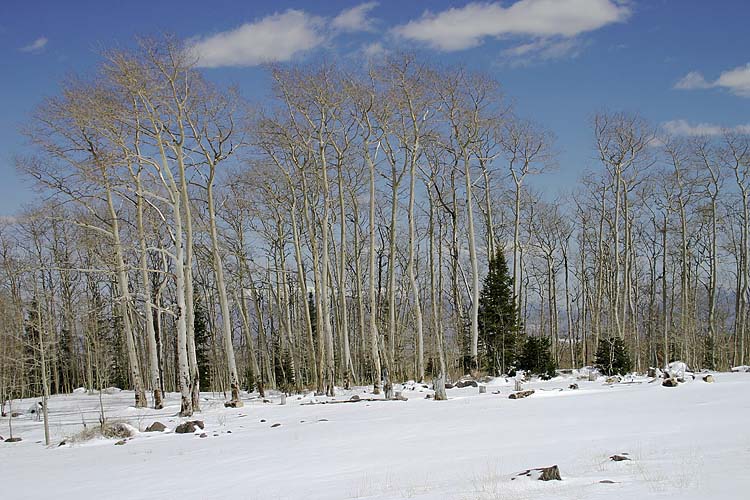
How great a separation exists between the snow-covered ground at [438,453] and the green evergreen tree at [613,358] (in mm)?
7858

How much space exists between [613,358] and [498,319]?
570cm

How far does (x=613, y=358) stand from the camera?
26.4m

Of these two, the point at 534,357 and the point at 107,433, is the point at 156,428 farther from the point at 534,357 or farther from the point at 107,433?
the point at 534,357

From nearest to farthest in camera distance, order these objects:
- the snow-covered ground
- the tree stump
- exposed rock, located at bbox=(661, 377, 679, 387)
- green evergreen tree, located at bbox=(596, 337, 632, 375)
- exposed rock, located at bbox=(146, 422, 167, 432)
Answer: the snow-covered ground
exposed rock, located at bbox=(146, 422, 167, 432)
exposed rock, located at bbox=(661, 377, 679, 387)
the tree stump
green evergreen tree, located at bbox=(596, 337, 632, 375)

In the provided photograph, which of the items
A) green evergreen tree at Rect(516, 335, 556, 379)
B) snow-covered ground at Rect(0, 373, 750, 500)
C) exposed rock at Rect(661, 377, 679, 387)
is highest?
snow-covered ground at Rect(0, 373, 750, 500)

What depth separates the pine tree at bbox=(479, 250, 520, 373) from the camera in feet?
99.3

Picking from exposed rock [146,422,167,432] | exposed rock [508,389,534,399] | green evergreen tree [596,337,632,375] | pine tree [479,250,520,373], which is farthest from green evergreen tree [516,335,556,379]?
exposed rock [146,422,167,432]

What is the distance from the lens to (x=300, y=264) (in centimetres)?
2638

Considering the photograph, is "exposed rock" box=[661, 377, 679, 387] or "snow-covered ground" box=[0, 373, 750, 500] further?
"exposed rock" box=[661, 377, 679, 387]

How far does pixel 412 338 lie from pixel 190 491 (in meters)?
36.3

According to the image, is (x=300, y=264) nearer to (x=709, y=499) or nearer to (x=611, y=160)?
(x=611, y=160)

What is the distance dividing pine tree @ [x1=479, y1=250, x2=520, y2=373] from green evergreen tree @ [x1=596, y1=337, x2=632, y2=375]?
168 inches

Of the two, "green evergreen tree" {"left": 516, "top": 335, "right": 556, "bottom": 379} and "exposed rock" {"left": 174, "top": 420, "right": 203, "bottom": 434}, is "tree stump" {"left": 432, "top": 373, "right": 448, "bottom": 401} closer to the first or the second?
"exposed rock" {"left": 174, "top": 420, "right": 203, "bottom": 434}

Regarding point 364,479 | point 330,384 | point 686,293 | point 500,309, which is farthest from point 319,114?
point 686,293
